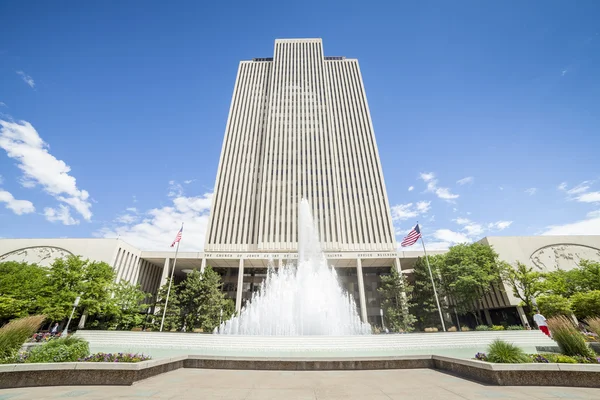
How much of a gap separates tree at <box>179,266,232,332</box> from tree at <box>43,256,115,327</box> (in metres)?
9.48

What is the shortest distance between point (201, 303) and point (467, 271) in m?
37.8

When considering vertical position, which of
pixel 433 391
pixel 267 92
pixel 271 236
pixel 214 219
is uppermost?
pixel 267 92

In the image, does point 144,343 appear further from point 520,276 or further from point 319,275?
point 520,276

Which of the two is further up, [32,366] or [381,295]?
[381,295]

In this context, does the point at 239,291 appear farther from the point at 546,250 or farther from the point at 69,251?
the point at 546,250

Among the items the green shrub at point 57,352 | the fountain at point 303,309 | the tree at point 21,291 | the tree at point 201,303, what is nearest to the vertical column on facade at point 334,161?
the tree at point 201,303

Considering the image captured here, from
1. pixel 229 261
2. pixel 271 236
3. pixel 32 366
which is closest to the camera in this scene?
pixel 32 366

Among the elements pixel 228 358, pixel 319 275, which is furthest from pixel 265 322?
pixel 228 358

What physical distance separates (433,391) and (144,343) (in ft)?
70.4

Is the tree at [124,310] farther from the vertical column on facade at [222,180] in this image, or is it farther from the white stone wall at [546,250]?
the white stone wall at [546,250]

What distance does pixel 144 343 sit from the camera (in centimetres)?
1917

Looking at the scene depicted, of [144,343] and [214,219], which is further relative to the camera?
[214,219]

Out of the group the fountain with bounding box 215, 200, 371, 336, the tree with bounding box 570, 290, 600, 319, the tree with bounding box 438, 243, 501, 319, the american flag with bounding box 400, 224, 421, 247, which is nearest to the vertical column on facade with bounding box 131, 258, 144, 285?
the fountain with bounding box 215, 200, 371, 336

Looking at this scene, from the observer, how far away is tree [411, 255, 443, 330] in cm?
3619
